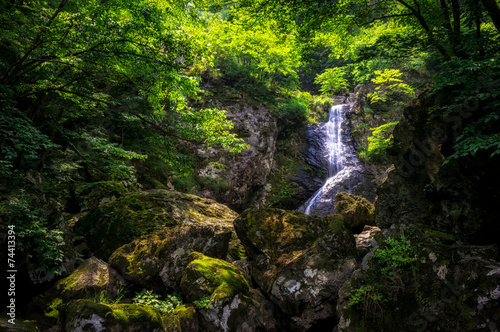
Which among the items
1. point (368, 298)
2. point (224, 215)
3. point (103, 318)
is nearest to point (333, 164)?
→ point (224, 215)

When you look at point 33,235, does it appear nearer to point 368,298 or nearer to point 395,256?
point 368,298

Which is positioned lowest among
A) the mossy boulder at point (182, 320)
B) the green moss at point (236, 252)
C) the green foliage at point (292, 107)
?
the green moss at point (236, 252)

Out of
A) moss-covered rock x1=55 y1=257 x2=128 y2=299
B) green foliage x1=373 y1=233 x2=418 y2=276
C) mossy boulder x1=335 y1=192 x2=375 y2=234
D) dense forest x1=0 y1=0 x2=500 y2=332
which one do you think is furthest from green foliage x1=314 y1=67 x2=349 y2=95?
moss-covered rock x1=55 y1=257 x2=128 y2=299

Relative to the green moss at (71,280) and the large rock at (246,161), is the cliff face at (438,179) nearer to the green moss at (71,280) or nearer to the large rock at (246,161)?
the green moss at (71,280)

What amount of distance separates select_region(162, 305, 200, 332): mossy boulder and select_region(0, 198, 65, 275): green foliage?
2.10m

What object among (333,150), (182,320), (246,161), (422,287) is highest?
(246,161)

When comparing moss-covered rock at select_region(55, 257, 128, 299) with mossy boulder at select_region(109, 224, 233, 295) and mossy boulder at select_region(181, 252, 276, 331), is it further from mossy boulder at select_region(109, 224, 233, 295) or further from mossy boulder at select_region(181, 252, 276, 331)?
mossy boulder at select_region(181, 252, 276, 331)

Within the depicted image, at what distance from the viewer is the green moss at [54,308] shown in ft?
10.9

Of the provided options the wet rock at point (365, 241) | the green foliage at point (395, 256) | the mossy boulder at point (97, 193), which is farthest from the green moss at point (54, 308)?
the wet rock at point (365, 241)

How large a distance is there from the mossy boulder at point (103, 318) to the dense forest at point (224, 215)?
2cm

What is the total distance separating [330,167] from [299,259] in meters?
13.2

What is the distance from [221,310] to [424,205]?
618cm

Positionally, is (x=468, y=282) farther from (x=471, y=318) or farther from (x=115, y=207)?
(x=115, y=207)

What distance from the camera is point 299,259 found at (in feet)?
16.1
